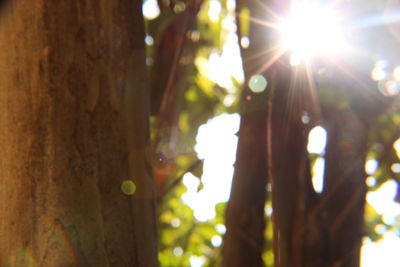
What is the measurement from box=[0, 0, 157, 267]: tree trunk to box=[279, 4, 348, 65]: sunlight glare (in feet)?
2.10

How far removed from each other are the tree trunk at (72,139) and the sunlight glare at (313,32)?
2.10 ft

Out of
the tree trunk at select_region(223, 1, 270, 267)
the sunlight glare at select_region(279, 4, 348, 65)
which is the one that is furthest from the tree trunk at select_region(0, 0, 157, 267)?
the sunlight glare at select_region(279, 4, 348, 65)

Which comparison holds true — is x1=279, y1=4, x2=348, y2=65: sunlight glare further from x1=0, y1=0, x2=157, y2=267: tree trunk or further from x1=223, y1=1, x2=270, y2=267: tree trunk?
x1=0, y1=0, x2=157, y2=267: tree trunk

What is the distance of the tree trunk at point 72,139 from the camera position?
3.28ft

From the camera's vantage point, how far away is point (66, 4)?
1.11 meters

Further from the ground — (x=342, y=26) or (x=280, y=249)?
(x=342, y=26)

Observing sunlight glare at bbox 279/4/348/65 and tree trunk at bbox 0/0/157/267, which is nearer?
tree trunk at bbox 0/0/157/267

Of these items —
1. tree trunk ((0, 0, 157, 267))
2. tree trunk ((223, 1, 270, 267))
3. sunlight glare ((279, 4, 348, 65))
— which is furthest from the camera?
sunlight glare ((279, 4, 348, 65))

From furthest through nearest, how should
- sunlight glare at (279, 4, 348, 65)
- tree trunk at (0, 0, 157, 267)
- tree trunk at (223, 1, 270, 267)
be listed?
sunlight glare at (279, 4, 348, 65), tree trunk at (223, 1, 270, 267), tree trunk at (0, 0, 157, 267)

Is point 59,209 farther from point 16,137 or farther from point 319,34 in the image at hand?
point 319,34

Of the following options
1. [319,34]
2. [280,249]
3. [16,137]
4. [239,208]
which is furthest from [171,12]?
[16,137]

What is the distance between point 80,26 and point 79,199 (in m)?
0.34

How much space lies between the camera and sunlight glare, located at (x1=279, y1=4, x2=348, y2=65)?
1.71m

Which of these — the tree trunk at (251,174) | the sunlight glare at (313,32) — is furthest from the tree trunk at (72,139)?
the sunlight glare at (313,32)
